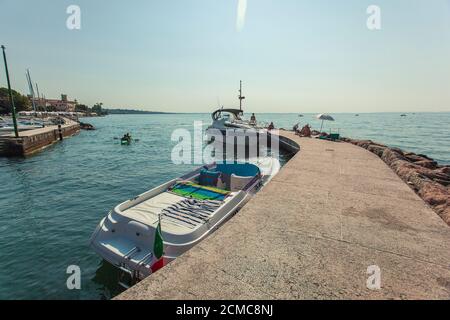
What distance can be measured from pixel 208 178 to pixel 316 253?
20.6ft

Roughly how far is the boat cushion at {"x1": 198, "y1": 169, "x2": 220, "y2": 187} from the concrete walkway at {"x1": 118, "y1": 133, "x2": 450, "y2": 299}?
319 cm

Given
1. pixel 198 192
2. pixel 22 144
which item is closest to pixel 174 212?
pixel 198 192

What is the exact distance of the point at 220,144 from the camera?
3294cm

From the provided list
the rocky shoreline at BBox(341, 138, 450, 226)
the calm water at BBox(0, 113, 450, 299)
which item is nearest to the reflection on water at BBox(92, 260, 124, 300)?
the calm water at BBox(0, 113, 450, 299)

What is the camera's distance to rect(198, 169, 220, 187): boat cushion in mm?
9642

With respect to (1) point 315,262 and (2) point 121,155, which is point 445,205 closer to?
(1) point 315,262

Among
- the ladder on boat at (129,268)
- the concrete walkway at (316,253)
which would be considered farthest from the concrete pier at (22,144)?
the concrete walkway at (316,253)

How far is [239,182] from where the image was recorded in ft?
31.3

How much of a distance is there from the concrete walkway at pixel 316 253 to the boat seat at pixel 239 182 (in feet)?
8.05

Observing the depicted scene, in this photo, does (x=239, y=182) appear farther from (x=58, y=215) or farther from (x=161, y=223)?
(x=58, y=215)

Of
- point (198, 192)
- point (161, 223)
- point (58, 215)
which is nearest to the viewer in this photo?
point (161, 223)

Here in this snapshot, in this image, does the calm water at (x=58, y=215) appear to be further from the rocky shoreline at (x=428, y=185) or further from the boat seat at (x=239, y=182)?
the rocky shoreline at (x=428, y=185)
